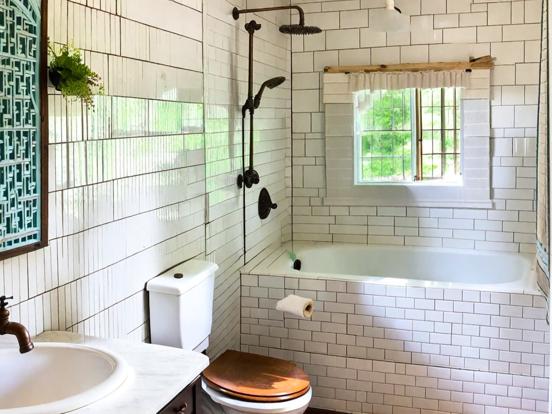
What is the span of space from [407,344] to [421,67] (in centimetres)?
198

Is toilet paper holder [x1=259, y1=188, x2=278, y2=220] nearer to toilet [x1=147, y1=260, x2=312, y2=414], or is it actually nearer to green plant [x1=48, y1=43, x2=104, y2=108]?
toilet [x1=147, y1=260, x2=312, y2=414]

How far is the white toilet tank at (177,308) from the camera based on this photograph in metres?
2.43

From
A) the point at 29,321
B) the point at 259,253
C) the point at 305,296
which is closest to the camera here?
the point at 29,321

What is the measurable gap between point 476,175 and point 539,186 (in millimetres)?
1232

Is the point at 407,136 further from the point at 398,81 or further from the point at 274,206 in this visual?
the point at 274,206

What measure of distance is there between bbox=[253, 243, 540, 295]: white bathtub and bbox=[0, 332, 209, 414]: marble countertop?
6.64 feet

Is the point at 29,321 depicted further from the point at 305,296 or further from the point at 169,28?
the point at 305,296

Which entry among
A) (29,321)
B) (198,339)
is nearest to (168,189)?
(198,339)

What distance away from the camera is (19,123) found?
1709 millimetres

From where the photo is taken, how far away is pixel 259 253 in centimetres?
398

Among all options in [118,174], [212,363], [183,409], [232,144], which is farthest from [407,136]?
[183,409]

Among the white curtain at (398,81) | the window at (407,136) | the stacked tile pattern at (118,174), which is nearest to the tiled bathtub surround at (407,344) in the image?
the stacked tile pattern at (118,174)

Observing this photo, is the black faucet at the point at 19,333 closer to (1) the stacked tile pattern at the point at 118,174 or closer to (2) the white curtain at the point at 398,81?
(1) the stacked tile pattern at the point at 118,174

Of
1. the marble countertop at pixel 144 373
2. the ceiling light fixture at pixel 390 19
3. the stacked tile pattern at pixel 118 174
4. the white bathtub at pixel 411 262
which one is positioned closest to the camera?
the marble countertop at pixel 144 373
